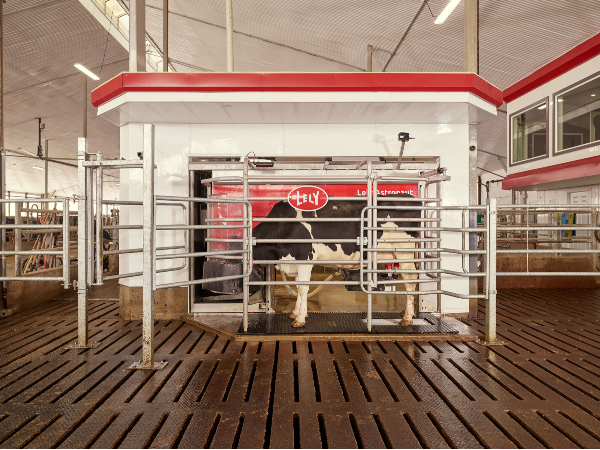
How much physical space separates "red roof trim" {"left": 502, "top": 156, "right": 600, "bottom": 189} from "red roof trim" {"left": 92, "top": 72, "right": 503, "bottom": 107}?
713 cm

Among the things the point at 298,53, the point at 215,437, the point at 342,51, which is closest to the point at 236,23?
the point at 298,53

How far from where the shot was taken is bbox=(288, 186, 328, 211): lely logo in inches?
164

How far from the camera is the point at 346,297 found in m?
5.91

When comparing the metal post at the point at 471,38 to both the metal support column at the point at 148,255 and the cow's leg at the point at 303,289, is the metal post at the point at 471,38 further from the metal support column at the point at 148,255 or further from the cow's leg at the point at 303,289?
the metal support column at the point at 148,255

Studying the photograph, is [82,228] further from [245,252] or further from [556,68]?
[556,68]

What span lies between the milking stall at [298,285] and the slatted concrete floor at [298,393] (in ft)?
0.06

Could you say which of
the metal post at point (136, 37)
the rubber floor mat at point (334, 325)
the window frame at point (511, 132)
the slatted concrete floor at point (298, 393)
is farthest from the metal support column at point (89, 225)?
the window frame at point (511, 132)

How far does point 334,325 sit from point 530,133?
1129 centimetres

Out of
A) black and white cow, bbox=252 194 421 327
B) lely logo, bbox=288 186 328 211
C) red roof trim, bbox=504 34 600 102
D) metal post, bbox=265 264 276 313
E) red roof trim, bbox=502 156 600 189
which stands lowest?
metal post, bbox=265 264 276 313

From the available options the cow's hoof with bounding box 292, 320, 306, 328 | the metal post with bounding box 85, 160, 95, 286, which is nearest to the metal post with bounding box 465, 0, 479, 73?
the cow's hoof with bounding box 292, 320, 306, 328

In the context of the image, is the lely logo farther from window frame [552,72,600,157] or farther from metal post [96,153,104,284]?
window frame [552,72,600,157]

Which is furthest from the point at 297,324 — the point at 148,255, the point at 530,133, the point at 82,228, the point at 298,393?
the point at 530,133

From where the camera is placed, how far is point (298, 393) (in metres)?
2.63

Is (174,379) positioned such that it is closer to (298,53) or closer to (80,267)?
(80,267)
